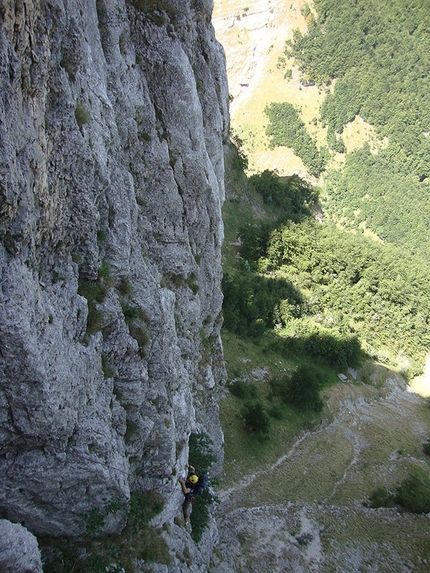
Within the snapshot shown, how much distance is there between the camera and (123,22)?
15.6 m

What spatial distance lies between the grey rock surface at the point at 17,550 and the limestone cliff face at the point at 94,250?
0.83 meters

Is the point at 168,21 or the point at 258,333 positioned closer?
the point at 168,21

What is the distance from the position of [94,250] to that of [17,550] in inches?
295

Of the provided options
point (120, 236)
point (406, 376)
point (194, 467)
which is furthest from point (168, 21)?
point (406, 376)

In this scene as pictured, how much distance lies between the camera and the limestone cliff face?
30.6 ft

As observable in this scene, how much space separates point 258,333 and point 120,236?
3465 centimetres

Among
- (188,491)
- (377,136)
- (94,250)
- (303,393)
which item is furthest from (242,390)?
(377,136)

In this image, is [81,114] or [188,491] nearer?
[81,114]

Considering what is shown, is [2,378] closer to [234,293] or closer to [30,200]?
[30,200]

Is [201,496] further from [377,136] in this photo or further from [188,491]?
[377,136]

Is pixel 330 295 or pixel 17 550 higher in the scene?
pixel 330 295

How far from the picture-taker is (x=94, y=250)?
12.4 m

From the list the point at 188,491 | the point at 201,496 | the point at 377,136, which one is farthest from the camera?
the point at 377,136

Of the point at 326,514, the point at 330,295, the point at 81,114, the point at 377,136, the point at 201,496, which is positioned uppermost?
the point at 377,136
